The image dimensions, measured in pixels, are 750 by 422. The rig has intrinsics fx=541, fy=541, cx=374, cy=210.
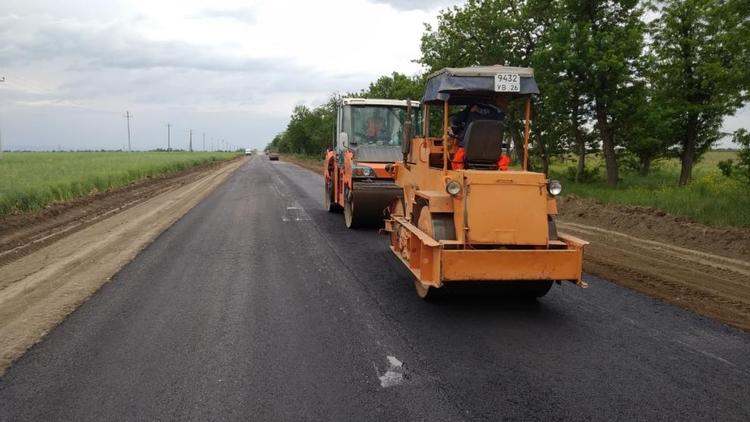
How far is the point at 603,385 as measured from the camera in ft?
13.3

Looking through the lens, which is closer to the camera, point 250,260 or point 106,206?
point 250,260

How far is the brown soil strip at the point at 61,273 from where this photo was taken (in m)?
5.24

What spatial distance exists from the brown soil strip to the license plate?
5.21 m

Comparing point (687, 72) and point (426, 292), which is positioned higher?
point (687, 72)

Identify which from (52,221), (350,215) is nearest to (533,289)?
(350,215)

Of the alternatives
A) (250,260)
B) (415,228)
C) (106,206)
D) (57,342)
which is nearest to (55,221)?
(106,206)

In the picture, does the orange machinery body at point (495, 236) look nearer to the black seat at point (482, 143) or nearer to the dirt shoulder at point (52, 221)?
the black seat at point (482, 143)

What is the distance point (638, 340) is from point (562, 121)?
16100 millimetres

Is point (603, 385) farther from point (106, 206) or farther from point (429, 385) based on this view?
point (106, 206)

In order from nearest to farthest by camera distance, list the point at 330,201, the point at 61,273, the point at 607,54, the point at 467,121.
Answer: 1. the point at 467,121
2. the point at 61,273
3. the point at 330,201
4. the point at 607,54

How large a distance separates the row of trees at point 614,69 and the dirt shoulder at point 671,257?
4.09 m

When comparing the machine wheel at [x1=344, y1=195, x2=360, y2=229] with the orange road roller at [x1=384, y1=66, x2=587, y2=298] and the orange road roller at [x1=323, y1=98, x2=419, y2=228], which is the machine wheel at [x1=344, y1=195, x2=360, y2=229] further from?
the orange road roller at [x1=384, y1=66, x2=587, y2=298]

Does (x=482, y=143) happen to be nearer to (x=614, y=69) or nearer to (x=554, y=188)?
(x=554, y=188)

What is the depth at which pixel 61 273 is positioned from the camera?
7449 millimetres
